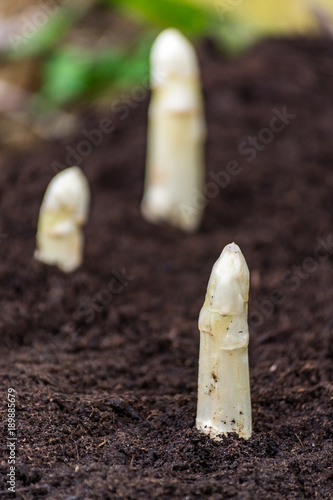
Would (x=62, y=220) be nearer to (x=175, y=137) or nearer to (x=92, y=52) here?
(x=175, y=137)

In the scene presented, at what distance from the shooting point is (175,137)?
277 cm

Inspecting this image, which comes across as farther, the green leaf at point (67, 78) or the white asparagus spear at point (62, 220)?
the green leaf at point (67, 78)

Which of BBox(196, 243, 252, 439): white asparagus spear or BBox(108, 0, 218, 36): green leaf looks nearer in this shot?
BBox(196, 243, 252, 439): white asparagus spear

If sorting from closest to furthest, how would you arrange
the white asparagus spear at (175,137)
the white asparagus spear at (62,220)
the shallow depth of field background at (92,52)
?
the white asparagus spear at (62,220) < the white asparagus spear at (175,137) < the shallow depth of field background at (92,52)

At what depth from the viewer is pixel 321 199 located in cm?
299

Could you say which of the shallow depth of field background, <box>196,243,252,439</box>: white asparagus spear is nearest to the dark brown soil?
<box>196,243,252,439</box>: white asparagus spear

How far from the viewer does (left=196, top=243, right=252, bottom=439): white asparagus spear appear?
57.7 inches

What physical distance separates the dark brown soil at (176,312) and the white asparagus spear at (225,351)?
1.8 inches

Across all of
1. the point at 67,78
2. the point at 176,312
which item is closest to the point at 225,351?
the point at 176,312

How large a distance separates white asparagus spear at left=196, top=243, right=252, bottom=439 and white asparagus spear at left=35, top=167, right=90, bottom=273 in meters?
0.87

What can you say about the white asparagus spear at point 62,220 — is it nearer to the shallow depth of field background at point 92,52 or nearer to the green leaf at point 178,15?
the shallow depth of field background at point 92,52

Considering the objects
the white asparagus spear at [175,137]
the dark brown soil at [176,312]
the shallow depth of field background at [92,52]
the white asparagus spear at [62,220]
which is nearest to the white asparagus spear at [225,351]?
the dark brown soil at [176,312]

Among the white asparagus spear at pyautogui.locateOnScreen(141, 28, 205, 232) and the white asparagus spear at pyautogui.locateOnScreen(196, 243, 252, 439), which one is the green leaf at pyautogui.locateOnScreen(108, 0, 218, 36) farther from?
the white asparagus spear at pyautogui.locateOnScreen(196, 243, 252, 439)

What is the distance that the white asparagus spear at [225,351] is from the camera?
146 centimetres
